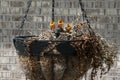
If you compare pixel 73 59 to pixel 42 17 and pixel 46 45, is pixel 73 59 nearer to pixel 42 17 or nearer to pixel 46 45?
pixel 46 45

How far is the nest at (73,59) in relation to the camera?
2668 mm

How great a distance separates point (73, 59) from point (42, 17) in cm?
266

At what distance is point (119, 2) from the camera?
5.34m

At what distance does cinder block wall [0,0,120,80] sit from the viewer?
530 cm

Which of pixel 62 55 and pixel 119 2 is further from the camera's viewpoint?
pixel 119 2

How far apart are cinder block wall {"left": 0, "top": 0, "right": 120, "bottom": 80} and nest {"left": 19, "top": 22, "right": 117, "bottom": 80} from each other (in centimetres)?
244

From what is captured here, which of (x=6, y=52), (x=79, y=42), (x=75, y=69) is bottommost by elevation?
(x=6, y=52)

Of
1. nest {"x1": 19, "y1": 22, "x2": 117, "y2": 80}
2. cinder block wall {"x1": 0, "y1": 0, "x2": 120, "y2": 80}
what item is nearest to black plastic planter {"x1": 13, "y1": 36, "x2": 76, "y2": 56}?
nest {"x1": 19, "y1": 22, "x2": 117, "y2": 80}

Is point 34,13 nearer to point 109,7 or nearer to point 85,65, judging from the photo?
point 109,7

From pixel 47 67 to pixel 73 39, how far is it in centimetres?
24

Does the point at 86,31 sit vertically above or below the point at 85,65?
above

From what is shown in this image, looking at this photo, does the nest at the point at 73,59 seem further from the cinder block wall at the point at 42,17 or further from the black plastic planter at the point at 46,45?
the cinder block wall at the point at 42,17

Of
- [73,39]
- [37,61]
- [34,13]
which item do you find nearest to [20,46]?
[37,61]

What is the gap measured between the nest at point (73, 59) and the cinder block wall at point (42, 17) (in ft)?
8.00
